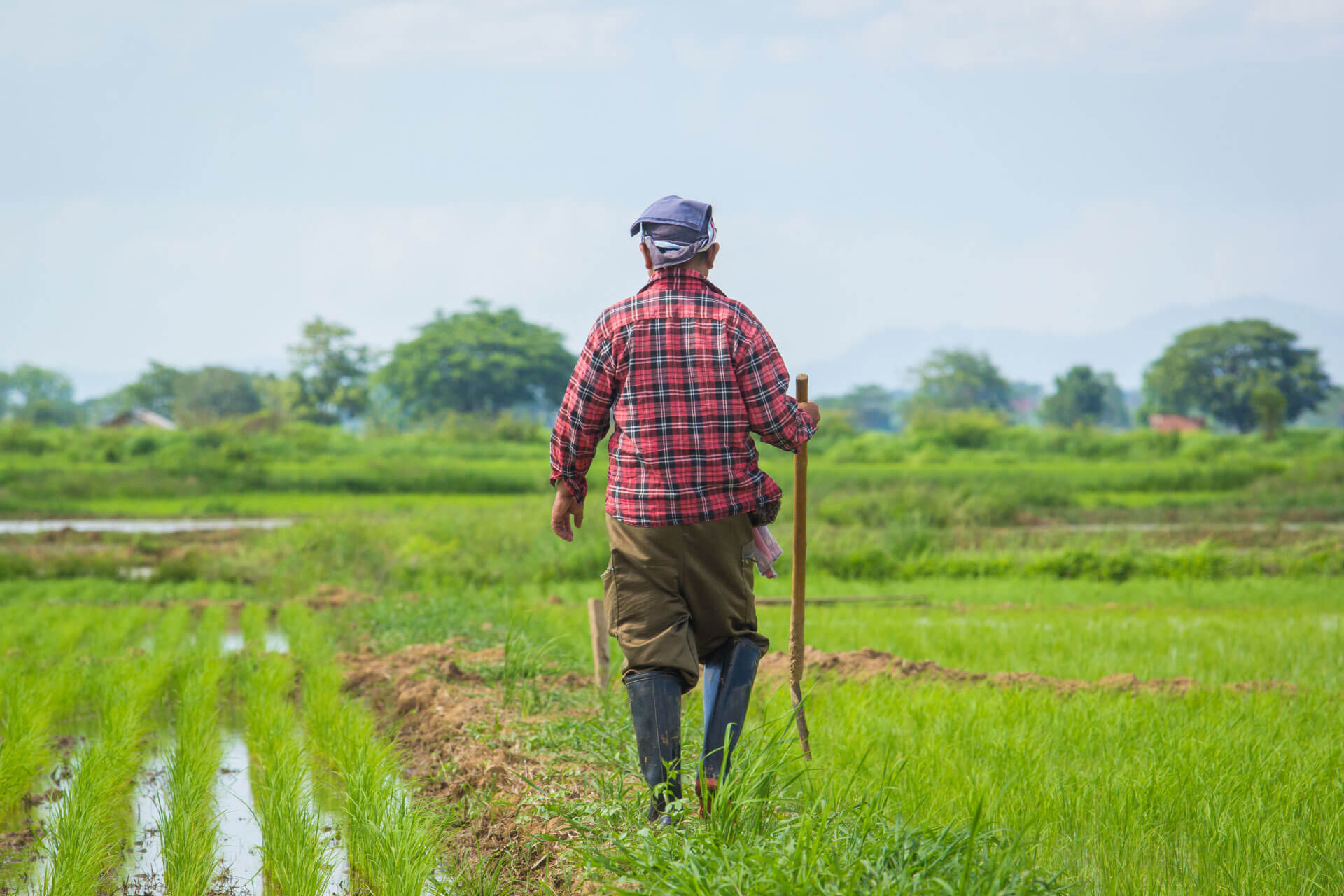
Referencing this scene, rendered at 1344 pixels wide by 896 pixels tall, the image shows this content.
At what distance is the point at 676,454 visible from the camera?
8.84ft

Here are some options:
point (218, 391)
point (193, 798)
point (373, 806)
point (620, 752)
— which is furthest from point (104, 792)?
point (218, 391)

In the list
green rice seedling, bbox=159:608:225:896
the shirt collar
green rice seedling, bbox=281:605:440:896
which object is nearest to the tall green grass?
green rice seedling, bbox=281:605:440:896

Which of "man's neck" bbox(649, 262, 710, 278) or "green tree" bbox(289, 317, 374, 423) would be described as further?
"green tree" bbox(289, 317, 374, 423)

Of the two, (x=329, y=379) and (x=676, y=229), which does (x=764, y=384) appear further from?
(x=329, y=379)

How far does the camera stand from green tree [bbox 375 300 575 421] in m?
37.7

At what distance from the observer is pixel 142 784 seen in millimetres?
4145

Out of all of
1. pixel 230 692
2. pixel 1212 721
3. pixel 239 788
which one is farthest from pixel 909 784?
pixel 230 692

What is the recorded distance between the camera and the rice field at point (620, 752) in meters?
2.50

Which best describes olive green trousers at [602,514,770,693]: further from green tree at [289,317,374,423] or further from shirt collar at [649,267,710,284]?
green tree at [289,317,374,423]

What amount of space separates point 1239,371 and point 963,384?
1647 cm

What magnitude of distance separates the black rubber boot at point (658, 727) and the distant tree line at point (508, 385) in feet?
113

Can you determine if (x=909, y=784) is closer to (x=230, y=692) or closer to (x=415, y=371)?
(x=230, y=692)

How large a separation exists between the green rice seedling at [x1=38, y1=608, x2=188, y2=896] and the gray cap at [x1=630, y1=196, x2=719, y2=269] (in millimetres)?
2243

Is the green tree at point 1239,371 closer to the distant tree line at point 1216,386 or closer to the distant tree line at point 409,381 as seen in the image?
the distant tree line at point 1216,386
